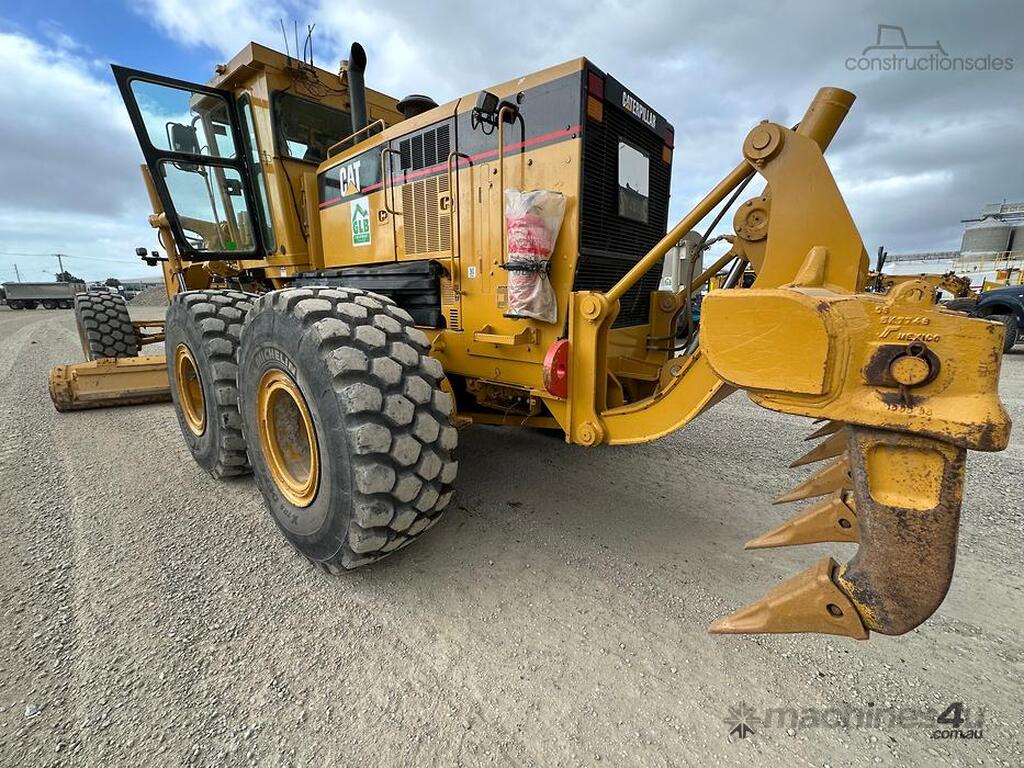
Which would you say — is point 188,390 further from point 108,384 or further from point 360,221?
point 108,384

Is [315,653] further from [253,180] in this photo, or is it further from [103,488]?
[253,180]

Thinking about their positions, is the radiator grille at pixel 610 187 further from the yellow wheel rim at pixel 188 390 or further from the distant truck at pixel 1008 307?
the distant truck at pixel 1008 307

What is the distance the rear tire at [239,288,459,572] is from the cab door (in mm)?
2790

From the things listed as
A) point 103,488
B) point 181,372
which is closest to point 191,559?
point 103,488

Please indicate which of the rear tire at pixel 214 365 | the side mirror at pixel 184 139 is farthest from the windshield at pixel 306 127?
the rear tire at pixel 214 365

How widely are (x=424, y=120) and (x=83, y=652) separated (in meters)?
3.11

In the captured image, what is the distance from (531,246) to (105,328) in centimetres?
653

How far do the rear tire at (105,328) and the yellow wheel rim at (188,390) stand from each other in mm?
3281

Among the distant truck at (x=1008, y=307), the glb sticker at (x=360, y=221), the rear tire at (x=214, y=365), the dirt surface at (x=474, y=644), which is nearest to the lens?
the dirt surface at (x=474, y=644)

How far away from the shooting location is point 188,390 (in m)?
3.96

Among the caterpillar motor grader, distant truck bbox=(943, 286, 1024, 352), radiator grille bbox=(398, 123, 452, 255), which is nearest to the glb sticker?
the caterpillar motor grader

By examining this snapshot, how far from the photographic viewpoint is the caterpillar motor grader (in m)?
1.34

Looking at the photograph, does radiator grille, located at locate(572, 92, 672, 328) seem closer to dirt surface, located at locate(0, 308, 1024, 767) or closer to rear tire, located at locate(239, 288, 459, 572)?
rear tire, located at locate(239, 288, 459, 572)

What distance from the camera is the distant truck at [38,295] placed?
33562 millimetres
